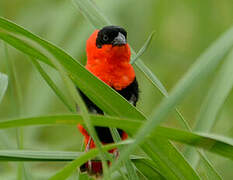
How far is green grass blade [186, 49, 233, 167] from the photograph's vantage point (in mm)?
1772

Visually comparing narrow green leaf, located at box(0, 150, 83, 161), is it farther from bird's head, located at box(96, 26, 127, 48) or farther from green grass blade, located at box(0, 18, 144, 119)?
bird's head, located at box(96, 26, 127, 48)

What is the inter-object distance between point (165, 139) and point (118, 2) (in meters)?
2.06

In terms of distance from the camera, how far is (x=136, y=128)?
136 cm

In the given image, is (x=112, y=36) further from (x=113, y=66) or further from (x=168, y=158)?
(x=168, y=158)

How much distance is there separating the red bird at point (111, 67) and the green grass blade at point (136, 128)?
1.01 meters

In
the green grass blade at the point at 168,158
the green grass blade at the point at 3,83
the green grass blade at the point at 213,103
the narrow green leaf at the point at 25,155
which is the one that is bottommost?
the green grass blade at the point at 168,158

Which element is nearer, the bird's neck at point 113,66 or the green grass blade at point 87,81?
the green grass blade at point 87,81

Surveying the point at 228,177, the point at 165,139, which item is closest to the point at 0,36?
the point at 165,139

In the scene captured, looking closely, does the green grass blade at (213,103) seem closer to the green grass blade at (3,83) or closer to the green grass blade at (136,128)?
the green grass blade at (136,128)

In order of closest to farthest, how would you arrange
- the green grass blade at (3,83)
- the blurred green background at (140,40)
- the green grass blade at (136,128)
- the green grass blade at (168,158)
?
the green grass blade at (136,128) → the green grass blade at (168,158) → the green grass blade at (3,83) → the blurred green background at (140,40)

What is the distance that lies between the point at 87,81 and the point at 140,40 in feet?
7.18

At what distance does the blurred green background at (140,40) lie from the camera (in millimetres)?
3430

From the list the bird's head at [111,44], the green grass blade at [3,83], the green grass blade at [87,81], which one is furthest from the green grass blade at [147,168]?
the bird's head at [111,44]

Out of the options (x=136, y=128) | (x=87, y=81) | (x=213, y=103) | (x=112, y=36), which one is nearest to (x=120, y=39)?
(x=112, y=36)
